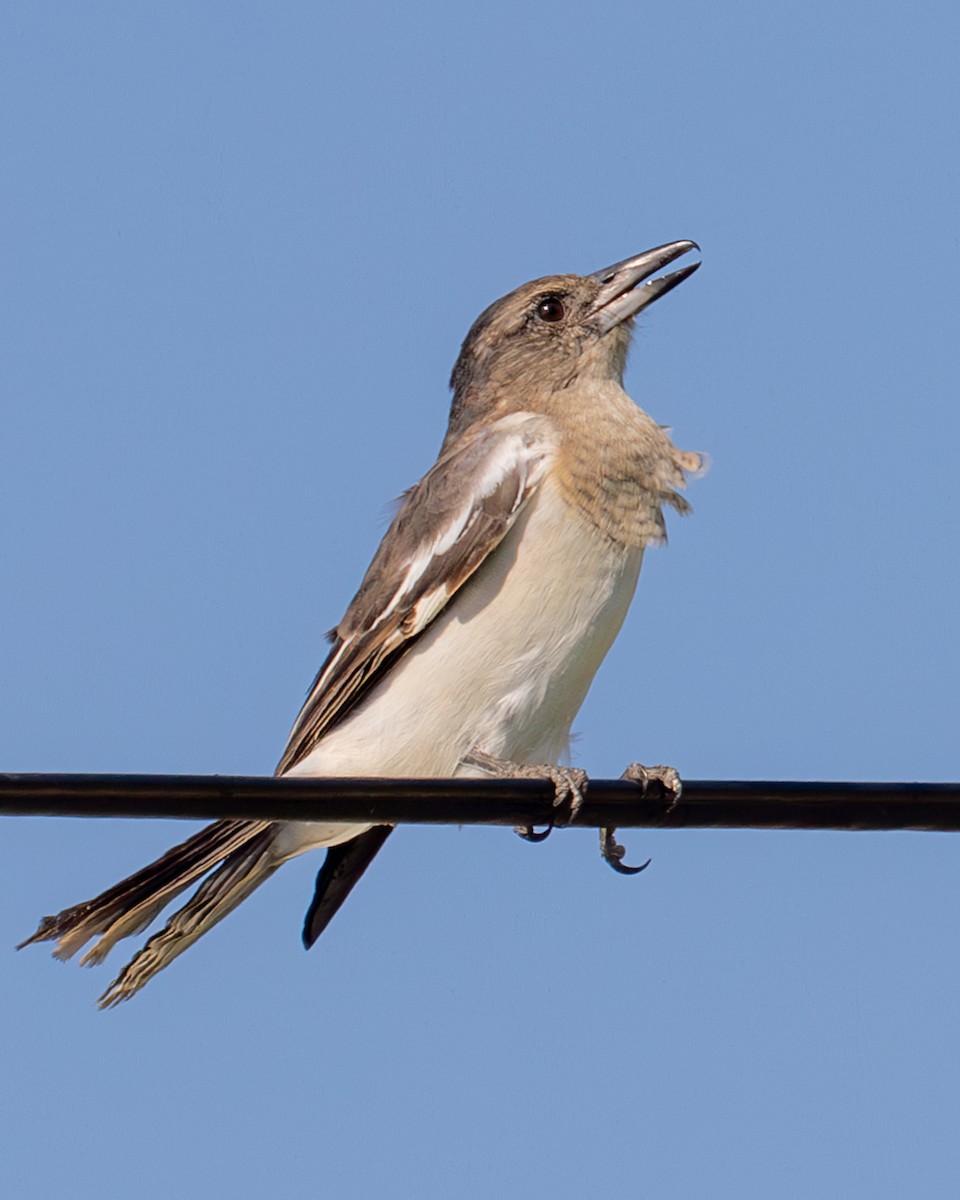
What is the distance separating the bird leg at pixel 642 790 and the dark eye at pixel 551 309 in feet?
7.83

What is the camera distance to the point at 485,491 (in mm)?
6547

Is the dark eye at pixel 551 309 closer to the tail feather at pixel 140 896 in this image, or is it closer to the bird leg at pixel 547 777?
the bird leg at pixel 547 777

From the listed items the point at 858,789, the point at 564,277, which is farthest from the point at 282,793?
the point at 564,277

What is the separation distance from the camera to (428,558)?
6.61m

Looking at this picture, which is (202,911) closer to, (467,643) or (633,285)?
(467,643)

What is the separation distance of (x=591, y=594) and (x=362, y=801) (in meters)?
2.39

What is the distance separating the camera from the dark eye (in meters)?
7.78

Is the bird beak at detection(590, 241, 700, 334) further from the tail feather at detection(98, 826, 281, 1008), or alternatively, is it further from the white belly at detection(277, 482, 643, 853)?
the tail feather at detection(98, 826, 281, 1008)

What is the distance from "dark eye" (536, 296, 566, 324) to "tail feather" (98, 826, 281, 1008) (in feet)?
8.52

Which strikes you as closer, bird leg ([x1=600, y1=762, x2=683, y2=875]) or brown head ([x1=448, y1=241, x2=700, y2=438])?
bird leg ([x1=600, y1=762, x2=683, y2=875])

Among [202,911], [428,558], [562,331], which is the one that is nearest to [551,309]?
[562,331]

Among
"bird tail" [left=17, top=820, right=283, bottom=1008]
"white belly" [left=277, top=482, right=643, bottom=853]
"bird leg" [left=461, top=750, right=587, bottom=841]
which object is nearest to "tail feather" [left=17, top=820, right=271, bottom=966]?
"bird tail" [left=17, top=820, right=283, bottom=1008]

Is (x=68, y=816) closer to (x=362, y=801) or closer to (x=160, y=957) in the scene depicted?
(x=362, y=801)

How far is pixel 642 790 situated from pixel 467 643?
1.85 metres
